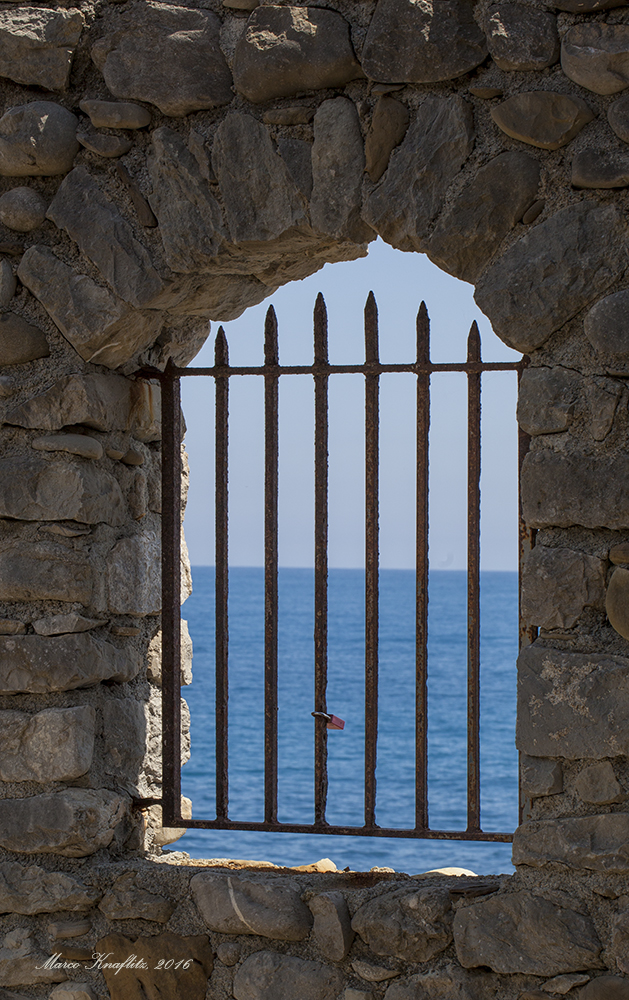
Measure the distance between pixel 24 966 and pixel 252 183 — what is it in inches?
85.3

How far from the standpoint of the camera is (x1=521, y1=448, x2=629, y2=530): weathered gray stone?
222cm

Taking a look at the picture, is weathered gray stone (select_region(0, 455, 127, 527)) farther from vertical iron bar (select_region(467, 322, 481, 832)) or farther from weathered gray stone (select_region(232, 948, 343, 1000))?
weathered gray stone (select_region(232, 948, 343, 1000))

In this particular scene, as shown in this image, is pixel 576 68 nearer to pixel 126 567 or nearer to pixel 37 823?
pixel 126 567

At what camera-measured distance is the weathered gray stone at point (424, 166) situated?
7.67 feet

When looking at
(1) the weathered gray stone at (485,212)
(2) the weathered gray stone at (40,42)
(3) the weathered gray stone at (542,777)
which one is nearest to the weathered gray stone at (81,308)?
(2) the weathered gray stone at (40,42)

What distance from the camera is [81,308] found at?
8.63 ft

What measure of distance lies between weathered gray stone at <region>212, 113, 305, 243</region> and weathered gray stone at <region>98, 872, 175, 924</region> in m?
1.76

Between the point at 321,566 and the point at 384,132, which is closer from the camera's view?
the point at 384,132

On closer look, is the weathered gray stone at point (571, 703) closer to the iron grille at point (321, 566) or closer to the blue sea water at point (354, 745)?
the iron grille at point (321, 566)

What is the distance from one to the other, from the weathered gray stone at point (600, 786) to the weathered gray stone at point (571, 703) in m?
0.03

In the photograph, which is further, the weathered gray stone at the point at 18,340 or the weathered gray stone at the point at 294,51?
the weathered gray stone at the point at 18,340

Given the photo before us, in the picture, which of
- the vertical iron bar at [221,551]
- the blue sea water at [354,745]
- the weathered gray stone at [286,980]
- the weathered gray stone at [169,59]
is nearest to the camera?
the weathered gray stone at [286,980]

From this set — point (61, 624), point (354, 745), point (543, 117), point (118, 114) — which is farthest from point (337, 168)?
point (354, 745)

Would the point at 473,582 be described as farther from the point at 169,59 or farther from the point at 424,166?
the point at 169,59
